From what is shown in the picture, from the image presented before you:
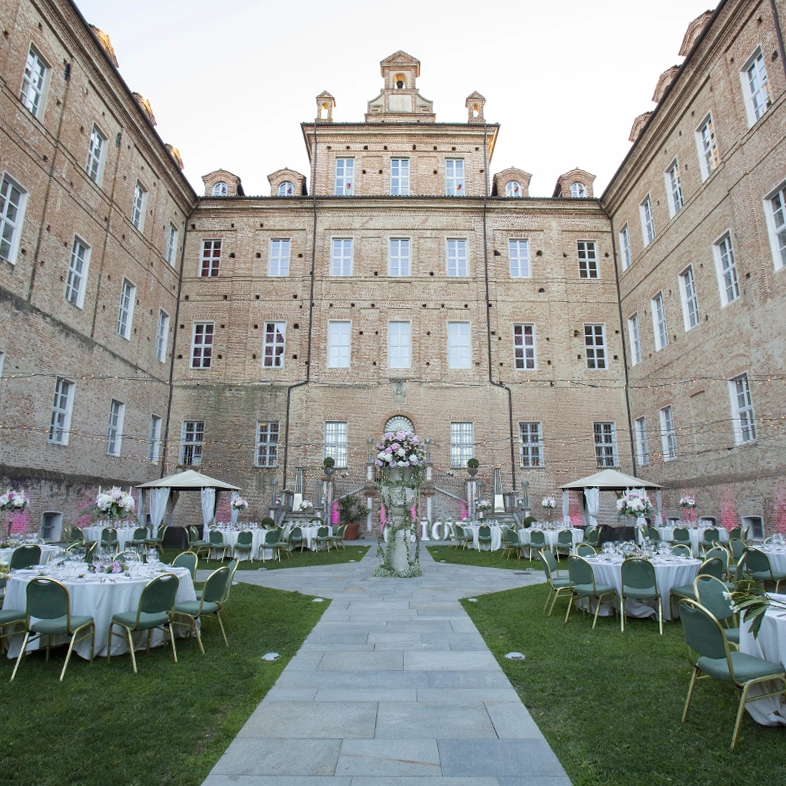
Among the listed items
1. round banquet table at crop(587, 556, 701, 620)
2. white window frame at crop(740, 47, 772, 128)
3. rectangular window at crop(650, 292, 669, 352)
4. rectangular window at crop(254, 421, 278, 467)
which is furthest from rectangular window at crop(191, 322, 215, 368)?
white window frame at crop(740, 47, 772, 128)

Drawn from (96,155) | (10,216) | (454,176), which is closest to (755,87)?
(454,176)

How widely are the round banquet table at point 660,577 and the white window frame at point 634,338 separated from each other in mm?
15242

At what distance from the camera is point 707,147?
1598 centimetres

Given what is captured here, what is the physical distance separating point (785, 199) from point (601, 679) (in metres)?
13.0

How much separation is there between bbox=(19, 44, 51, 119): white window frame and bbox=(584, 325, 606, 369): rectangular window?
19.8m

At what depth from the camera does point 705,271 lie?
15.7 meters

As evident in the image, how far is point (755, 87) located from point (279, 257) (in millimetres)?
17292

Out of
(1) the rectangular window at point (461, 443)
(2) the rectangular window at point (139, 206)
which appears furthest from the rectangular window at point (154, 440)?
(1) the rectangular window at point (461, 443)

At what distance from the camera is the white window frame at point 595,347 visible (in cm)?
2212

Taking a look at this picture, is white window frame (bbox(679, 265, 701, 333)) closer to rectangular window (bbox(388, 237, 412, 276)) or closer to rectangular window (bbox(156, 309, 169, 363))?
rectangular window (bbox(388, 237, 412, 276))

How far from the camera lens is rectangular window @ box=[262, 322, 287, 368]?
73.5ft

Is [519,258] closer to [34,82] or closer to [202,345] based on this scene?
[202,345]

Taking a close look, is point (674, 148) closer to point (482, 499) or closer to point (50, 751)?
point (482, 499)

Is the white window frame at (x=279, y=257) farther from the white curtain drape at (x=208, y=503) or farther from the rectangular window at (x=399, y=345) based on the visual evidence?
the white curtain drape at (x=208, y=503)
